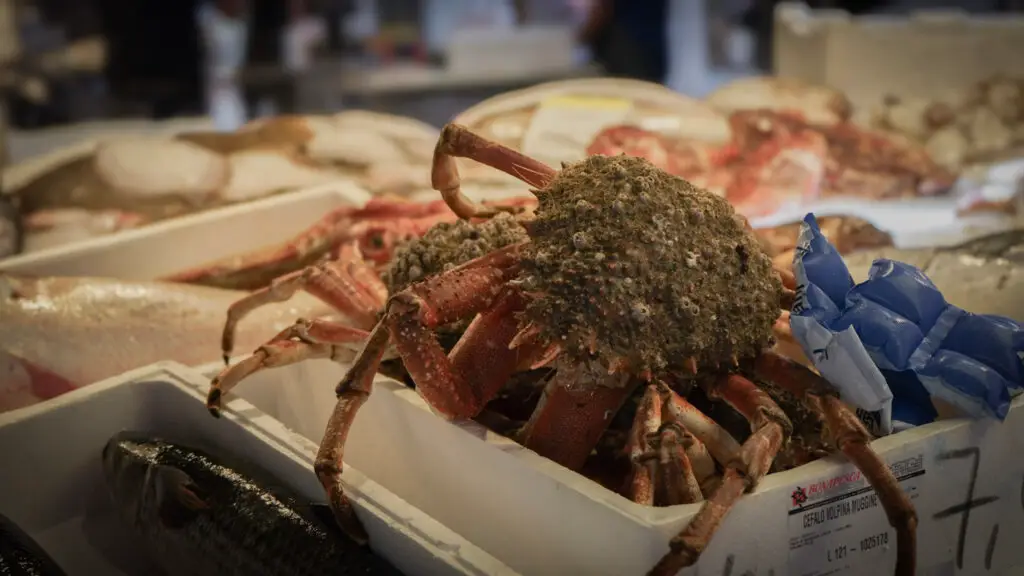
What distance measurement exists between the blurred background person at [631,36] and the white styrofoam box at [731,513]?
350 centimetres

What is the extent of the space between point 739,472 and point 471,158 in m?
0.61

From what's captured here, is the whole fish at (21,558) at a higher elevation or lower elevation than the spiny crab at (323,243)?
lower

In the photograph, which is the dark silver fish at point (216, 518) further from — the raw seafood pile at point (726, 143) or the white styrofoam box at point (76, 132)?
the white styrofoam box at point (76, 132)

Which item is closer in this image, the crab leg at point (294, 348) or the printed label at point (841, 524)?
the printed label at point (841, 524)

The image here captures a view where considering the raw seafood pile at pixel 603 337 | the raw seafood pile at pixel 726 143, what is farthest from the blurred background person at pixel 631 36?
the raw seafood pile at pixel 603 337

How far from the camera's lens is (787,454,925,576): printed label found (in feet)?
3.51

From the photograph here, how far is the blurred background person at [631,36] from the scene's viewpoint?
4.55m

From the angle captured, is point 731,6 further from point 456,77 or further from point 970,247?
point 970,247

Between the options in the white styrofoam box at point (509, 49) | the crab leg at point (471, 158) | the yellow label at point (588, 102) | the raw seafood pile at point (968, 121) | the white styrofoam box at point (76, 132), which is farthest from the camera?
the white styrofoam box at point (509, 49)

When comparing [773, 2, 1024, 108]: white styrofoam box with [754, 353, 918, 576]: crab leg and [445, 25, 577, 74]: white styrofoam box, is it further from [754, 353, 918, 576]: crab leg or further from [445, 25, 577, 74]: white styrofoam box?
[754, 353, 918, 576]: crab leg

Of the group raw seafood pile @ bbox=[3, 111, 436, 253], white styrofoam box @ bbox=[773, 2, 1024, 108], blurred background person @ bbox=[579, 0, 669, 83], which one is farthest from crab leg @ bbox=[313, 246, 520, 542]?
blurred background person @ bbox=[579, 0, 669, 83]

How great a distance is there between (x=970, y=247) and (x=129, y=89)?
3.69m

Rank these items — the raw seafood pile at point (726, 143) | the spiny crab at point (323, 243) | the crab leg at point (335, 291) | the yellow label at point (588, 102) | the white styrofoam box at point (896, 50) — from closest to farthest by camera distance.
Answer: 1. the crab leg at point (335, 291)
2. the spiny crab at point (323, 243)
3. the raw seafood pile at point (726, 143)
4. the yellow label at point (588, 102)
5. the white styrofoam box at point (896, 50)

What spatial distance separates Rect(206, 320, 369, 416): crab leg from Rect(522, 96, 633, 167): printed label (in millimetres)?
742
